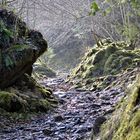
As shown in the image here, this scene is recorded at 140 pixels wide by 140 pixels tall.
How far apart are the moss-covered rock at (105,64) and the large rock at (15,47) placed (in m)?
3.53

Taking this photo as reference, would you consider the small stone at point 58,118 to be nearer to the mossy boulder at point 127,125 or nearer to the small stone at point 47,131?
the small stone at point 47,131

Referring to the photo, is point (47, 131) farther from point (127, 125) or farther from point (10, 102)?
point (127, 125)

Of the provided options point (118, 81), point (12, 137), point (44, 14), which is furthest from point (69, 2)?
point (12, 137)

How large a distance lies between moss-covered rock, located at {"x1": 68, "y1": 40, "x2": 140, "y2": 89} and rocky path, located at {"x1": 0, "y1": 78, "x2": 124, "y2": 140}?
3.15 metres

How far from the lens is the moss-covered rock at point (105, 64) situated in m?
13.6

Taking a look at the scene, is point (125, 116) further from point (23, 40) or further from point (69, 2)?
point (69, 2)

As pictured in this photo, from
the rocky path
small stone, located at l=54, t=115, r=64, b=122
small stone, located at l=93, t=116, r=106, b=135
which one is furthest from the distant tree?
small stone, located at l=93, t=116, r=106, b=135

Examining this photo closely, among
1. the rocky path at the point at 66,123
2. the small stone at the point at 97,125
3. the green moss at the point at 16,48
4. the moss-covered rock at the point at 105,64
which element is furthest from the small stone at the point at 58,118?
the moss-covered rock at the point at 105,64

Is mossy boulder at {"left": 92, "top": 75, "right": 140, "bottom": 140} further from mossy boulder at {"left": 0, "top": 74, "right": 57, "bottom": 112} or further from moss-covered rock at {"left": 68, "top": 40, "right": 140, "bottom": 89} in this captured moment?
moss-covered rock at {"left": 68, "top": 40, "right": 140, "bottom": 89}

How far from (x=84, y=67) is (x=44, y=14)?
14787 millimetres

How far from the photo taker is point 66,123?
24.9 ft

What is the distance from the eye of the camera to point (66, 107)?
9641 millimetres

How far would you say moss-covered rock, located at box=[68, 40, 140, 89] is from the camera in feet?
44.8

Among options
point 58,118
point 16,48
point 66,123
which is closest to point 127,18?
point 16,48
